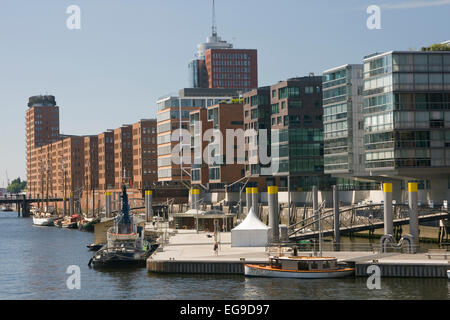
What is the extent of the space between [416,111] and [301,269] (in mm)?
46876

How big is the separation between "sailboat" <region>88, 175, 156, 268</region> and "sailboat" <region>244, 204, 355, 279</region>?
18.3 meters

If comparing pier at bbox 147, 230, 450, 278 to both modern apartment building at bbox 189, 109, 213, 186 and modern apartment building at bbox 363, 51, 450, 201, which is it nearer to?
modern apartment building at bbox 363, 51, 450, 201

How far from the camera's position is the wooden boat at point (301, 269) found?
225ft

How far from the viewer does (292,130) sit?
15238 cm

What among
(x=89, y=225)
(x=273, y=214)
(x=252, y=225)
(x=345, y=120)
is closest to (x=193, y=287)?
(x=252, y=225)

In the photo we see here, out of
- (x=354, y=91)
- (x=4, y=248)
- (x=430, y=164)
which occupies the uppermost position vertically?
(x=354, y=91)

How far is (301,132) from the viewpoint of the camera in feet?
501

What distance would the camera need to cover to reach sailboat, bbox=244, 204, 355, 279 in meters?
68.8

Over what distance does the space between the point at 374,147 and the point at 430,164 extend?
832cm

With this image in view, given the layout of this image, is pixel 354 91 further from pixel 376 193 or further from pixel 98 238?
pixel 98 238

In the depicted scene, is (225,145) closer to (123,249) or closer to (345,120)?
(345,120)

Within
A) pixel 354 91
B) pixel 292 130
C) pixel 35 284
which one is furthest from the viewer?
pixel 292 130
